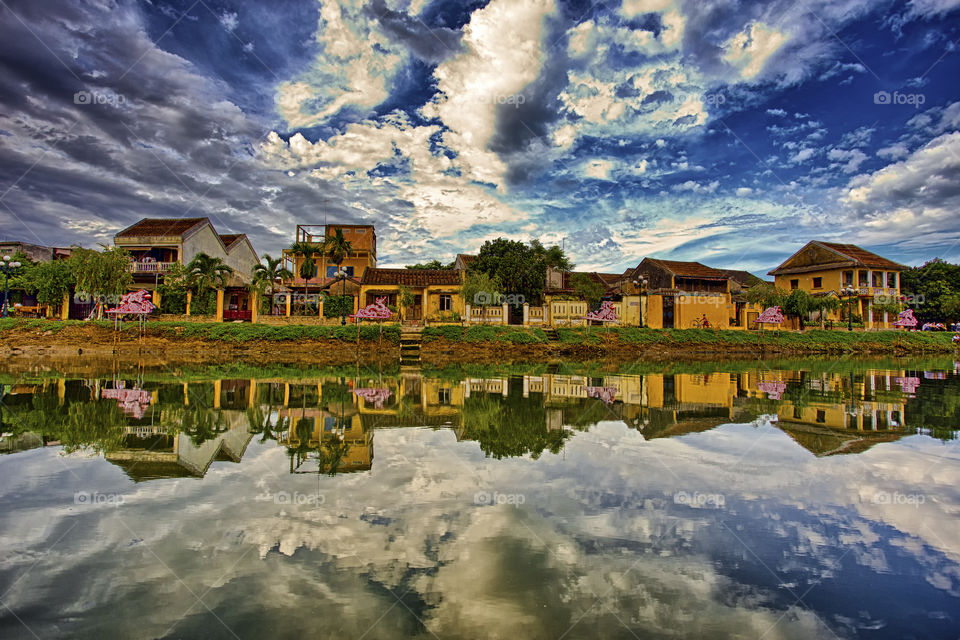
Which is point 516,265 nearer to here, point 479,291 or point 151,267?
point 479,291

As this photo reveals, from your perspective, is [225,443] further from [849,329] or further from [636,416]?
[849,329]

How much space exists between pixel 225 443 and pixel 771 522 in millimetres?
6836

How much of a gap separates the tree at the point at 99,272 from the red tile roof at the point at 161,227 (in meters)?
7.05

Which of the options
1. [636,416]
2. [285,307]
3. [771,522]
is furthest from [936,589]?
[285,307]

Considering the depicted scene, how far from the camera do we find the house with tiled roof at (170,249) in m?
35.5

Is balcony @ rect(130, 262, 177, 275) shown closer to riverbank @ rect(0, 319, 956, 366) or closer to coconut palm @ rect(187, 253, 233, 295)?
coconut palm @ rect(187, 253, 233, 295)

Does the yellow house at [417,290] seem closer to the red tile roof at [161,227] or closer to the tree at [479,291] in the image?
the tree at [479,291]

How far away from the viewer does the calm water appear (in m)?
2.89

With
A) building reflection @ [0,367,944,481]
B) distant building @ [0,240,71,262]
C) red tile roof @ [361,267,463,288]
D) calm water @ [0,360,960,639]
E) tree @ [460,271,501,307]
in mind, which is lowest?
calm water @ [0,360,960,639]

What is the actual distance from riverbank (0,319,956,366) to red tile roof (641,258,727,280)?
7233 mm

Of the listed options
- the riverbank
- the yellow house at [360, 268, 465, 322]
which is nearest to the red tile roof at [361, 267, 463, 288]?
the yellow house at [360, 268, 465, 322]

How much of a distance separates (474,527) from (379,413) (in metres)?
5.85

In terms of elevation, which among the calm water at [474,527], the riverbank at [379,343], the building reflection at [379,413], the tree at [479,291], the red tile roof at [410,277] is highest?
the red tile roof at [410,277]

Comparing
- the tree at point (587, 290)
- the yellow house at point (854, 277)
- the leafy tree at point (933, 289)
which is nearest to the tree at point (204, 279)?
the tree at point (587, 290)
